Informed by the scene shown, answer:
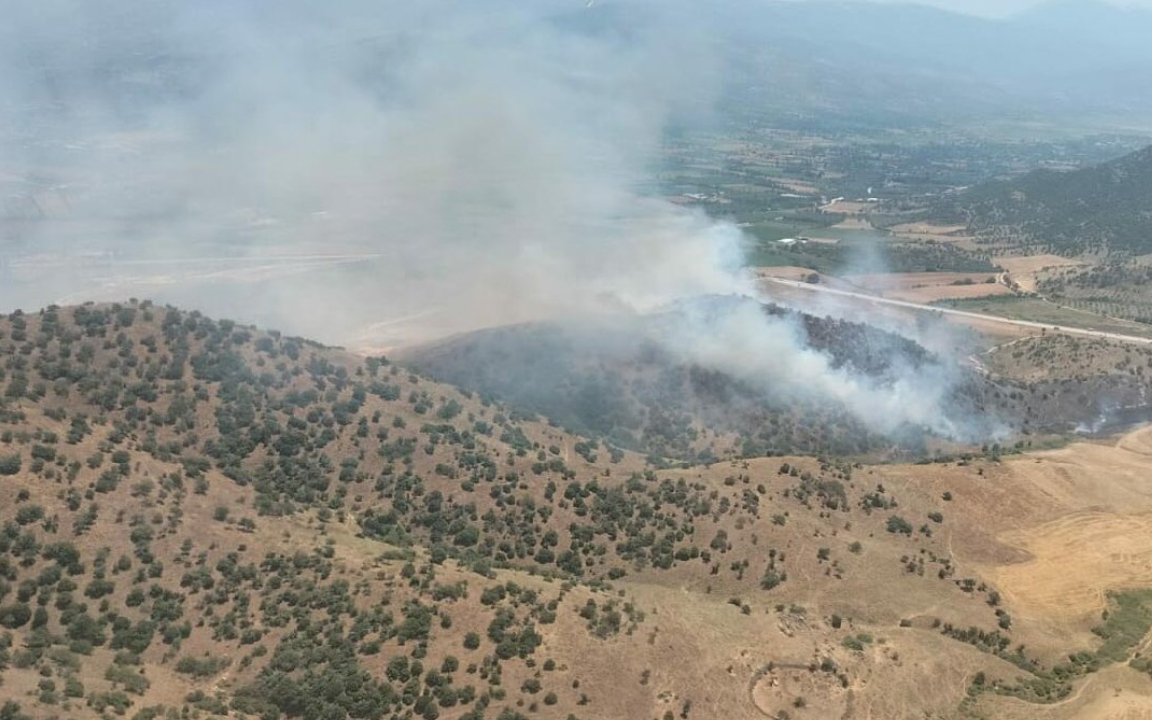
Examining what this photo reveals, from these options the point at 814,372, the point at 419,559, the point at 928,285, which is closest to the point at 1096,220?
the point at 928,285

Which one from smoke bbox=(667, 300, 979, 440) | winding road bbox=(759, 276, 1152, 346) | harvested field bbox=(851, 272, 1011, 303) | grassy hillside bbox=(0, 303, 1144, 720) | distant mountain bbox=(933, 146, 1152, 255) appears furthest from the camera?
distant mountain bbox=(933, 146, 1152, 255)

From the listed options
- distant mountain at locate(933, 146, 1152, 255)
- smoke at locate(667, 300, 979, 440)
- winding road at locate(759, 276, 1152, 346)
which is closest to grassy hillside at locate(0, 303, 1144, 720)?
smoke at locate(667, 300, 979, 440)

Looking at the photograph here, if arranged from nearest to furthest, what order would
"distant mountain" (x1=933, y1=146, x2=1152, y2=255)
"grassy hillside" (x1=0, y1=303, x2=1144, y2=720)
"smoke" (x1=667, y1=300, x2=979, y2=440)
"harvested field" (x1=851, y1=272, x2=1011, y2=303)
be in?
"grassy hillside" (x1=0, y1=303, x2=1144, y2=720) → "smoke" (x1=667, y1=300, x2=979, y2=440) → "harvested field" (x1=851, y1=272, x2=1011, y2=303) → "distant mountain" (x1=933, y1=146, x2=1152, y2=255)

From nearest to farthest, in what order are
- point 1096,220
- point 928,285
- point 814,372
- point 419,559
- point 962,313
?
point 419,559
point 814,372
point 962,313
point 928,285
point 1096,220

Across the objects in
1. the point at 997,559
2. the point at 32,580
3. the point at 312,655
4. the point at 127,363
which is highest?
the point at 127,363

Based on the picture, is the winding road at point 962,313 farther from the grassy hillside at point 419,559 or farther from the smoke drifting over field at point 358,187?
the grassy hillside at point 419,559

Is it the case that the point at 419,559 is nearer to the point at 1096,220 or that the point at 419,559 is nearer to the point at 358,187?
the point at 358,187

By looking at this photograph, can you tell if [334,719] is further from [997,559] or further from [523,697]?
[997,559]

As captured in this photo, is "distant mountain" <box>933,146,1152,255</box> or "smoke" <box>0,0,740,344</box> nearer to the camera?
"smoke" <box>0,0,740,344</box>

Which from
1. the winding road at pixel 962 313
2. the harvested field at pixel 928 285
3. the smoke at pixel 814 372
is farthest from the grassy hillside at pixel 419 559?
the harvested field at pixel 928 285

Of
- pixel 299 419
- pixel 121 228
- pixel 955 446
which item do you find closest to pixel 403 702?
pixel 299 419

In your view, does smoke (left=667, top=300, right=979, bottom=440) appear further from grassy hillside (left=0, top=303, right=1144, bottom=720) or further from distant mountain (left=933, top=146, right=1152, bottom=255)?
distant mountain (left=933, top=146, right=1152, bottom=255)
